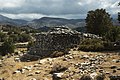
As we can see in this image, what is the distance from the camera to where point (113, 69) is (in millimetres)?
21859

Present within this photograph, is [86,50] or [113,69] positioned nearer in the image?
[113,69]

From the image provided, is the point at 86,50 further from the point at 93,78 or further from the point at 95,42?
the point at 93,78

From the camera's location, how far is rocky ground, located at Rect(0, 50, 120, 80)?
2150 cm

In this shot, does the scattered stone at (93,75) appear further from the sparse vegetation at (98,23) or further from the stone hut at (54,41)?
the sparse vegetation at (98,23)

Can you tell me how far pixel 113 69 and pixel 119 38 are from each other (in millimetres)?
15876

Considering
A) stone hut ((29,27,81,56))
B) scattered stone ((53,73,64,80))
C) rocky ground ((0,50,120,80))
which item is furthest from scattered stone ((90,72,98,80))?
stone hut ((29,27,81,56))

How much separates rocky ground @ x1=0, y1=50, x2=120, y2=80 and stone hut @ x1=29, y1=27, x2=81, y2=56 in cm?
404

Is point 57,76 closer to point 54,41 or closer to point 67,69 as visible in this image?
point 67,69

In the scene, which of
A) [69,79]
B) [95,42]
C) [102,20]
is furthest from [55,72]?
[102,20]

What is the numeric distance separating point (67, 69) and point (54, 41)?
32.2 feet

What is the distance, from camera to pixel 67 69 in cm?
2353

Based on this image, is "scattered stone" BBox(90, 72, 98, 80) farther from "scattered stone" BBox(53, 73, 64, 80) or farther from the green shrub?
the green shrub

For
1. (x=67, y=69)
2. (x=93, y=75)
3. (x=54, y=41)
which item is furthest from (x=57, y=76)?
(x=54, y=41)

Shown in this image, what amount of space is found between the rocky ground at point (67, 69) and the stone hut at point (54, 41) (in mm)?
4044
